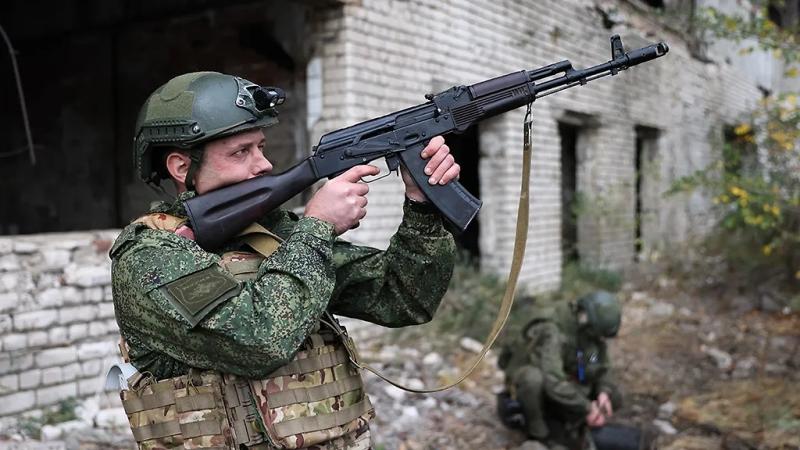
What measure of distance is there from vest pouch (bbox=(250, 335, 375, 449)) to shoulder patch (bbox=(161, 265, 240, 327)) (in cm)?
23

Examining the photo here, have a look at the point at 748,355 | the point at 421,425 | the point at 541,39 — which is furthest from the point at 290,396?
the point at 541,39

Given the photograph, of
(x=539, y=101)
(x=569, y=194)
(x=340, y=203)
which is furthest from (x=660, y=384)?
(x=340, y=203)

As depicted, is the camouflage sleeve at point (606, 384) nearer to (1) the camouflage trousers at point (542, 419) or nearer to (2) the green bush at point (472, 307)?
(1) the camouflage trousers at point (542, 419)

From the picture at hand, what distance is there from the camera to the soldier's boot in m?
3.57

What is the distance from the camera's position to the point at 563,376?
11.7 ft

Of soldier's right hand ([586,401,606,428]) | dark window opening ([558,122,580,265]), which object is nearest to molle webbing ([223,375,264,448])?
soldier's right hand ([586,401,606,428])

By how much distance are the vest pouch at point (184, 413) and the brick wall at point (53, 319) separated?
253cm

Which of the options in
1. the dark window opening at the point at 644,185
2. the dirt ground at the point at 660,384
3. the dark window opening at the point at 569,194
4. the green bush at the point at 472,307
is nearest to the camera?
the dirt ground at the point at 660,384

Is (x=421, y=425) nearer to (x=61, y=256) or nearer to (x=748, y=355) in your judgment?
(x=61, y=256)

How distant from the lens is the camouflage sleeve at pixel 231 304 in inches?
54.3

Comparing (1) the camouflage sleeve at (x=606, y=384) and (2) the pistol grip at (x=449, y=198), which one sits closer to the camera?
(2) the pistol grip at (x=449, y=198)

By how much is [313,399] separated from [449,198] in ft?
1.82

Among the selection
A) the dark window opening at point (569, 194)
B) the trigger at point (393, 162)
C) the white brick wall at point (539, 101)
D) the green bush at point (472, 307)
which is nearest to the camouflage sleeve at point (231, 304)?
the trigger at point (393, 162)

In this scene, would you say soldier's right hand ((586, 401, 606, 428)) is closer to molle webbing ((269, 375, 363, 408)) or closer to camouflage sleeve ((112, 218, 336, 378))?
molle webbing ((269, 375, 363, 408))
